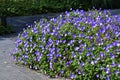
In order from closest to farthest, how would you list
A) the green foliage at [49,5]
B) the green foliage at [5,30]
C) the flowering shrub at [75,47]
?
the flowering shrub at [75,47]
the green foliage at [5,30]
the green foliage at [49,5]

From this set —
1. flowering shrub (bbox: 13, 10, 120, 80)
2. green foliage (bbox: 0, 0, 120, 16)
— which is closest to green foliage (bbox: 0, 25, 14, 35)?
green foliage (bbox: 0, 0, 120, 16)

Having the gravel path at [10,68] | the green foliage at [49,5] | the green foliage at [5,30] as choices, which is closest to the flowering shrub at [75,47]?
the gravel path at [10,68]

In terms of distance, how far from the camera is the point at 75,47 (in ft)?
18.3

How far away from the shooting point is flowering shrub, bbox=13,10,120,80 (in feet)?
16.6

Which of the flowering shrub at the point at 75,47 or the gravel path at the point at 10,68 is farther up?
the flowering shrub at the point at 75,47

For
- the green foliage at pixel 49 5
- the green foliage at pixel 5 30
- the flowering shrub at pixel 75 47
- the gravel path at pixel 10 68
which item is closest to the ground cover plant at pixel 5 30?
the green foliage at pixel 5 30

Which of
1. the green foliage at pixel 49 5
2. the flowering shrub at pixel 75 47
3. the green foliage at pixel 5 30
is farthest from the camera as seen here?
the green foliage at pixel 49 5

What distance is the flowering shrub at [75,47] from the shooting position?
5062mm

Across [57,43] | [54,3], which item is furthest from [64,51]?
[54,3]

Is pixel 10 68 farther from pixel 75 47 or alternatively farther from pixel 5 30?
pixel 5 30

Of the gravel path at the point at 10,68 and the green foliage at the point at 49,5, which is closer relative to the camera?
the gravel path at the point at 10,68

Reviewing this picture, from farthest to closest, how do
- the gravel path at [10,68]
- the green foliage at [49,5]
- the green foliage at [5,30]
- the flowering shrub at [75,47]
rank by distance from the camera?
the green foliage at [49,5]
the green foliage at [5,30]
the gravel path at [10,68]
the flowering shrub at [75,47]

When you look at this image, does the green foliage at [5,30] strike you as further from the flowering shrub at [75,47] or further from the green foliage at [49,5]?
the flowering shrub at [75,47]

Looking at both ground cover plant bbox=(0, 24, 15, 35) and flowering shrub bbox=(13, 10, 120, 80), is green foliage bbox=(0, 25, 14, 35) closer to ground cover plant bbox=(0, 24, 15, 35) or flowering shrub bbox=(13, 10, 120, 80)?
ground cover plant bbox=(0, 24, 15, 35)
